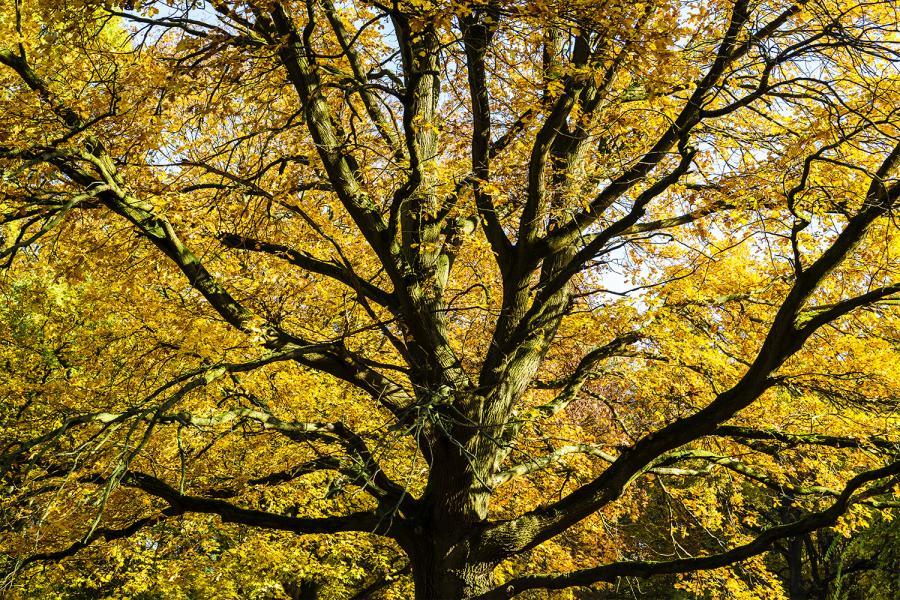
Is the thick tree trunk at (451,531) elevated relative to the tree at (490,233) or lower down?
lower down

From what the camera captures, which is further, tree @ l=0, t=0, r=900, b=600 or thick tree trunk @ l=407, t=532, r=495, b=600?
thick tree trunk @ l=407, t=532, r=495, b=600

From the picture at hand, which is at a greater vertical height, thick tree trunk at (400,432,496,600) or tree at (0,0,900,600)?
tree at (0,0,900,600)

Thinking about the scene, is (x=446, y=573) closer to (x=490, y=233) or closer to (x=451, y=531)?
(x=451, y=531)

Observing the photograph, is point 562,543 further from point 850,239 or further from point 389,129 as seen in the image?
point 850,239

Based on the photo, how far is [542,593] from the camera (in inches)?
688

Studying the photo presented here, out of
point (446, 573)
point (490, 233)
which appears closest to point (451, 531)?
point (446, 573)

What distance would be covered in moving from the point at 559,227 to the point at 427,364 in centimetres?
188

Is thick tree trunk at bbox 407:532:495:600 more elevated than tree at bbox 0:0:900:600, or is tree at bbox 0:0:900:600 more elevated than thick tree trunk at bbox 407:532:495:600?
tree at bbox 0:0:900:600

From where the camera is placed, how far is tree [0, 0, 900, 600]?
4840 millimetres

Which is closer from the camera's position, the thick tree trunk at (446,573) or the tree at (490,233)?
the tree at (490,233)

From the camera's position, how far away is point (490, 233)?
22.0ft

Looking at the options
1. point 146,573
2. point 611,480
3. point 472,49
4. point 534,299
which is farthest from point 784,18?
point 146,573

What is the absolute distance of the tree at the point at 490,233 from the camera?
15.9 ft

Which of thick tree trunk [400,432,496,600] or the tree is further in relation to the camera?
thick tree trunk [400,432,496,600]
